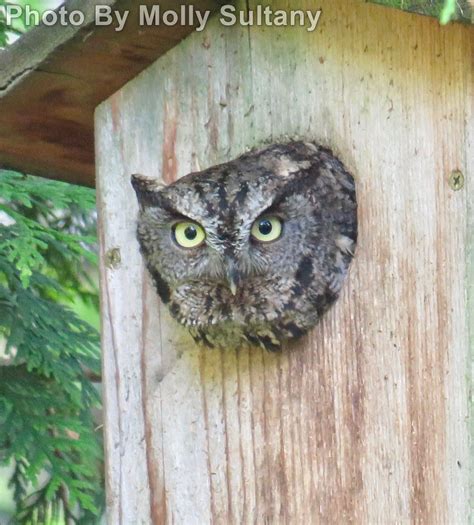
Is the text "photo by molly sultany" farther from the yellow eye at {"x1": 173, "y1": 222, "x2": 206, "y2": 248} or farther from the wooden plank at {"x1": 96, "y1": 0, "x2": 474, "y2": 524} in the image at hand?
the yellow eye at {"x1": 173, "y1": 222, "x2": 206, "y2": 248}

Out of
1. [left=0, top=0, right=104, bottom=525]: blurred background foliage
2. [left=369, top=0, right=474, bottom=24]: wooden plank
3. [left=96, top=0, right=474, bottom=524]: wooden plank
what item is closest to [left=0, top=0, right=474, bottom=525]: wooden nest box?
[left=96, top=0, right=474, bottom=524]: wooden plank

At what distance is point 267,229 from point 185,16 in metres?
0.53

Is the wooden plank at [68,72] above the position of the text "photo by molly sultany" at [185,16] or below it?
below

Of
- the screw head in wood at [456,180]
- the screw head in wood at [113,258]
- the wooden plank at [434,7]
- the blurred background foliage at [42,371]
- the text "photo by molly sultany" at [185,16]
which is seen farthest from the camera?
the blurred background foliage at [42,371]

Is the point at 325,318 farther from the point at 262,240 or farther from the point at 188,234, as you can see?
the point at 188,234

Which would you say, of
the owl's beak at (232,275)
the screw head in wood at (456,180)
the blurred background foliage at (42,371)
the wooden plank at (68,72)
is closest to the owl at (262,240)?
the owl's beak at (232,275)

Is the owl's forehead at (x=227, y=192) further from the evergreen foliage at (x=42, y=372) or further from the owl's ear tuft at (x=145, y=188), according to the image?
the evergreen foliage at (x=42, y=372)

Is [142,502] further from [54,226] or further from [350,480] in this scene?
[54,226]

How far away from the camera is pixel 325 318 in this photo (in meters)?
2.21

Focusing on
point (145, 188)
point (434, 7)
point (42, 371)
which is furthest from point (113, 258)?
point (434, 7)

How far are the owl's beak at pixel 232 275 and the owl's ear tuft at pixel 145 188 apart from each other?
24 centimetres

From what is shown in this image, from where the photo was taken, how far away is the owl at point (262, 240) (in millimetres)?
2117

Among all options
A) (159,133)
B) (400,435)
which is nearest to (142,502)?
(400,435)

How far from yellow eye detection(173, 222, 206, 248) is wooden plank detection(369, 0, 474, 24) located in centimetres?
57
